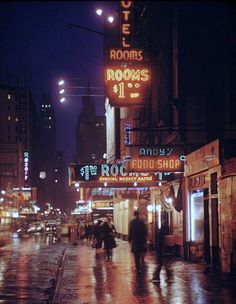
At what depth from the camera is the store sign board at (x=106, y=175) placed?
3012 centimetres

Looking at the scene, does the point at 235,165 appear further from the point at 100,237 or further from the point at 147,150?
the point at 100,237

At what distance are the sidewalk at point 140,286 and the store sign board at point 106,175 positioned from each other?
284 inches

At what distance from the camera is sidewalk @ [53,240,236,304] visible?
566 inches

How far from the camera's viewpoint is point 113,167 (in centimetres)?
3131

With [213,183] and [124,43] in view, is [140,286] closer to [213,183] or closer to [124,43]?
[213,183]

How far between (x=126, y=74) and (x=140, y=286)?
9.14 meters

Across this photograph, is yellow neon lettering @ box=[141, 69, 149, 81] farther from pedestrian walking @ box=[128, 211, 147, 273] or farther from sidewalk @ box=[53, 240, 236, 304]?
sidewalk @ box=[53, 240, 236, 304]

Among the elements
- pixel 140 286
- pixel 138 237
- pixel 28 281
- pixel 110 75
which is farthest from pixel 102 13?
pixel 140 286

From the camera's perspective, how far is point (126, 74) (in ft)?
76.7

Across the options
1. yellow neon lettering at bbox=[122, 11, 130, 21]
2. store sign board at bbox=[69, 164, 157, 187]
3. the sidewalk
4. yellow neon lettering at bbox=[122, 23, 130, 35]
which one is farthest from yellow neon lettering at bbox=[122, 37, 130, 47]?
the sidewalk

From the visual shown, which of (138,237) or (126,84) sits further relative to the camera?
(126,84)

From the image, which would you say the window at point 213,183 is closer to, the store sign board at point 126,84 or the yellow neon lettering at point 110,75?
the store sign board at point 126,84

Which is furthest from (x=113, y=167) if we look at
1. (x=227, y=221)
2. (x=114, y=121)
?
(x=114, y=121)

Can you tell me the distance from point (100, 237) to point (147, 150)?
7773 mm
